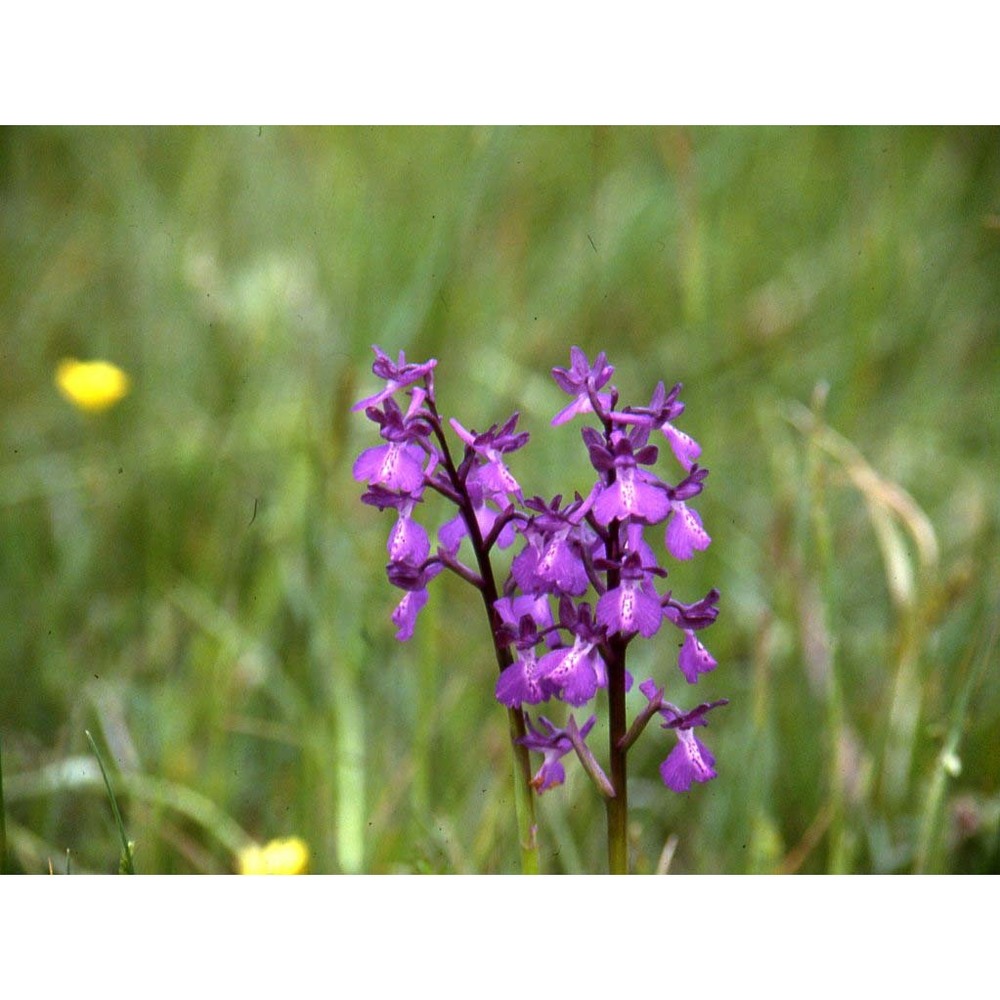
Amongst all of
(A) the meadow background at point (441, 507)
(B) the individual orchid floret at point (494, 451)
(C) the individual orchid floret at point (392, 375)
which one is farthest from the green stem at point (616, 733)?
(A) the meadow background at point (441, 507)

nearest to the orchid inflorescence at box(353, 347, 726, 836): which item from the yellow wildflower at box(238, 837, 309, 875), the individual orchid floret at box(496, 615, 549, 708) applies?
the individual orchid floret at box(496, 615, 549, 708)

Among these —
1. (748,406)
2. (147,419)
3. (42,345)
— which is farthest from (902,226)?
(42,345)

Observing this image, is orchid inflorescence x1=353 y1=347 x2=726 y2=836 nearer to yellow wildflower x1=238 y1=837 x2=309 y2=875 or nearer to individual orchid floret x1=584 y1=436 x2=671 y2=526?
individual orchid floret x1=584 y1=436 x2=671 y2=526

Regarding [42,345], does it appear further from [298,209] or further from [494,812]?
[494,812]

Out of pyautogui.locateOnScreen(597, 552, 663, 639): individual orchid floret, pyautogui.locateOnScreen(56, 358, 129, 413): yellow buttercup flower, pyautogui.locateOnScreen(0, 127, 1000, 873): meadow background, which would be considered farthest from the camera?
pyautogui.locateOnScreen(56, 358, 129, 413): yellow buttercup flower

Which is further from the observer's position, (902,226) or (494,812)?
(902,226)

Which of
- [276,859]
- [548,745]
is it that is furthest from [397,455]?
[276,859]
